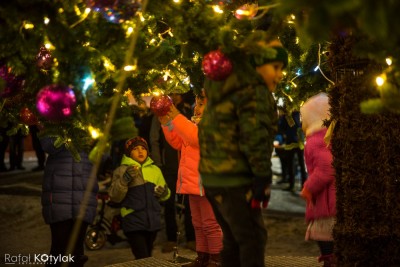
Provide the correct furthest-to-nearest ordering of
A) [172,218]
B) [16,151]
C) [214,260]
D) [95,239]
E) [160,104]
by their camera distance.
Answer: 1. [16,151]
2. [172,218]
3. [95,239]
4. [214,260]
5. [160,104]

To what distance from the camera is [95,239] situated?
8539 mm

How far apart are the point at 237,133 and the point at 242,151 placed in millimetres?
155

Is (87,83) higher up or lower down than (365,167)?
higher up

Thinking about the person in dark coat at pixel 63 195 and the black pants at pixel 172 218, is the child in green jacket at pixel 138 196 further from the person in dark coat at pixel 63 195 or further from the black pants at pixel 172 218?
the black pants at pixel 172 218

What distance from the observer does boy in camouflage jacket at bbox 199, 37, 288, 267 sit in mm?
3770

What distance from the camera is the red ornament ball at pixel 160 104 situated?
5074mm

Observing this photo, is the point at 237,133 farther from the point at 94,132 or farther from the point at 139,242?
the point at 139,242

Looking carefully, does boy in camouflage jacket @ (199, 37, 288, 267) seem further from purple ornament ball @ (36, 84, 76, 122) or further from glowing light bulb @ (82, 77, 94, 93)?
purple ornament ball @ (36, 84, 76, 122)

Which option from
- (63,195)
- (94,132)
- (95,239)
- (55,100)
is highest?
(55,100)

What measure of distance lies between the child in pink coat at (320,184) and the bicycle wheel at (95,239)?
160 inches

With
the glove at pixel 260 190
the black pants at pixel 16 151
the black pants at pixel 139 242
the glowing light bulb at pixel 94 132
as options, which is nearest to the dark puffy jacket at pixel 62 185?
the black pants at pixel 139 242

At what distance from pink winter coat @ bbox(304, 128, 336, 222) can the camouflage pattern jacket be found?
154cm

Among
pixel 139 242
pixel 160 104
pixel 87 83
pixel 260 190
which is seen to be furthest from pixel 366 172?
pixel 139 242

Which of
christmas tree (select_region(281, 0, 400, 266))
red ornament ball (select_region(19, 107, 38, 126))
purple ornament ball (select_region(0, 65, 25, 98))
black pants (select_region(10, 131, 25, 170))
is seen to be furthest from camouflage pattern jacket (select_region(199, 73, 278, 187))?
black pants (select_region(10, 131, 25, 170))
